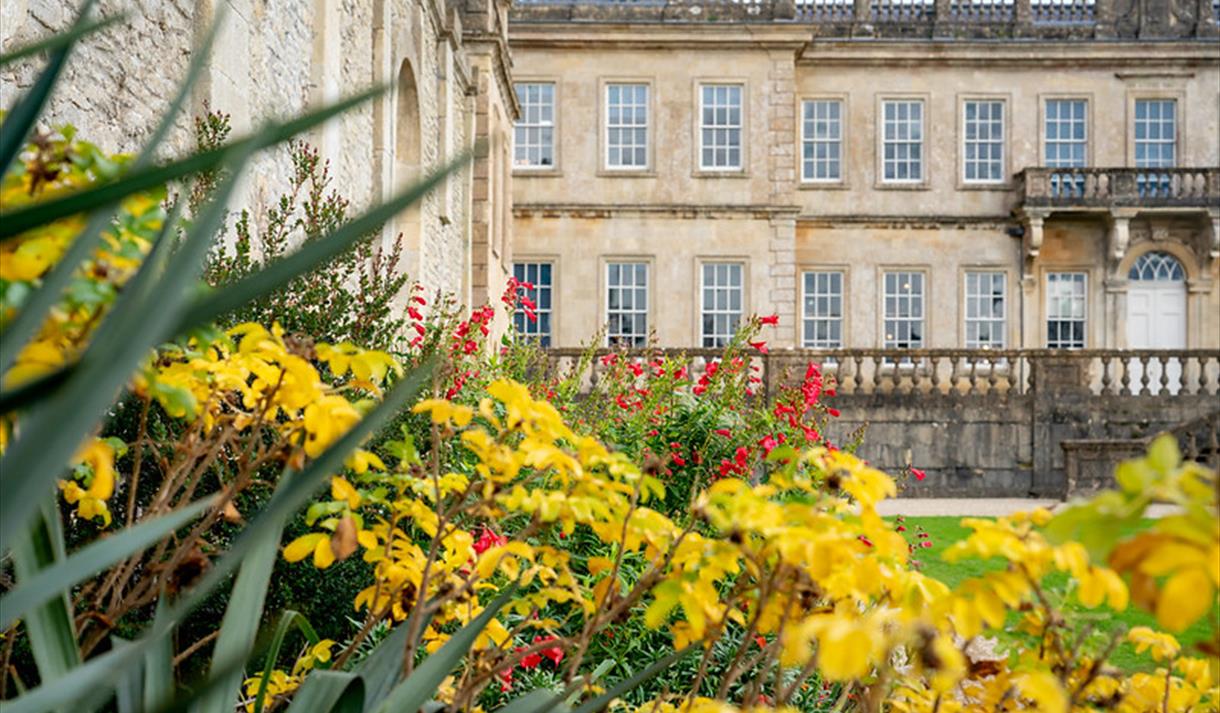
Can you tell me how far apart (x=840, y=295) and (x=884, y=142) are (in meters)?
3.23

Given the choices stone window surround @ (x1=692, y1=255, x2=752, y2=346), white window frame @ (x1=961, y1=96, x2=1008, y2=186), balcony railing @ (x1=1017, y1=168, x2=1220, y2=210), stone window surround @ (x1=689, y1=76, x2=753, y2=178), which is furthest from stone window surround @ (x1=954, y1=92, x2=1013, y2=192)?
stone window surround @ (x1=692, y1=255, x2=752, y2=346)

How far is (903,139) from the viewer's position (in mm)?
24906

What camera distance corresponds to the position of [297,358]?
5.99 ft

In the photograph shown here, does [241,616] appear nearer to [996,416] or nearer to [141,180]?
[141,180]

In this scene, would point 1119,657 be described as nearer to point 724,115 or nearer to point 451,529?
point 451,529

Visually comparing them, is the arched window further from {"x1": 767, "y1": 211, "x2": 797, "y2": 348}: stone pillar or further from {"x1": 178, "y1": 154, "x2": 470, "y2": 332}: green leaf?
{"x1": 178, "y1": 154, "x2": 470, "y2": 332}: green leaf

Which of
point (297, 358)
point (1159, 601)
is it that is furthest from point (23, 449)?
point (1159, 601)

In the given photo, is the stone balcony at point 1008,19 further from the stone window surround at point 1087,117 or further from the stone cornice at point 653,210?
the stone cornice at point 653,210

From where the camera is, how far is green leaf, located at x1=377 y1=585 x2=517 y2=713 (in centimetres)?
181

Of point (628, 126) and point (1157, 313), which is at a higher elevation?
point (628, 126)

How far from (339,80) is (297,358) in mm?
7648

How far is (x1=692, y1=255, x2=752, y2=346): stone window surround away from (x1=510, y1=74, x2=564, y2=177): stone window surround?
3279 mm

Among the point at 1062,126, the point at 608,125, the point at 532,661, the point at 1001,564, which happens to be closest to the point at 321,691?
the point at 532,661

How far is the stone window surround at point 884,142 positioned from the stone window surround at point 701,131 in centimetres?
279
